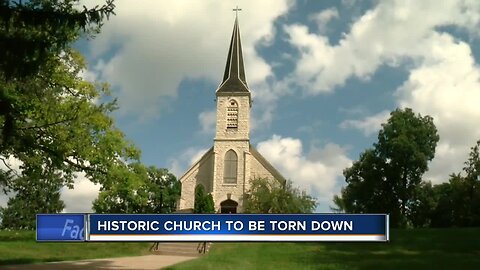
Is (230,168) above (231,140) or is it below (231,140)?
below

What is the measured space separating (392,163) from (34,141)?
33.6 metres

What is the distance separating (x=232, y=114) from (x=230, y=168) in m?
5.32

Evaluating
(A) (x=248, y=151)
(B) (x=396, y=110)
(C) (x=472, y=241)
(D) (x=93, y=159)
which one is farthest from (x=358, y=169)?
(D) (x=93, y=159)

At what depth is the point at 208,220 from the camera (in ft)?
41.2

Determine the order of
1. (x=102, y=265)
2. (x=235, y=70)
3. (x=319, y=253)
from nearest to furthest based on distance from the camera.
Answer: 1. (x=102, y=265)
2. (x=319, y=253)
3. (x=235, y=70)

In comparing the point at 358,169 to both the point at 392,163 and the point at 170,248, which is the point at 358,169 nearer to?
the point at 392,163

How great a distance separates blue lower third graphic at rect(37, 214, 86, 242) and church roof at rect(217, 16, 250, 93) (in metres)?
41.0

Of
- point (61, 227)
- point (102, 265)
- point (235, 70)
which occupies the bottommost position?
point (102, 265)

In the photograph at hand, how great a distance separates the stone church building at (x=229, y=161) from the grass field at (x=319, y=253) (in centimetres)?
2541

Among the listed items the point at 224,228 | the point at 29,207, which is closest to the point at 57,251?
the point at 224,228

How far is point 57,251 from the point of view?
20.1 m

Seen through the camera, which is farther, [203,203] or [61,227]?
[203,203]

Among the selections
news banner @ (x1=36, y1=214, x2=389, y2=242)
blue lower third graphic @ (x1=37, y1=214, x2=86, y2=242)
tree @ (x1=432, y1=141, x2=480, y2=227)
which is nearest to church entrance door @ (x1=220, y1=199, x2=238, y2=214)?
tree @ (x1=432, y1=141, x2=480, y2=227)

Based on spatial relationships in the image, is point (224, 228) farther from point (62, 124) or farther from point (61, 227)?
point (62, 124)
